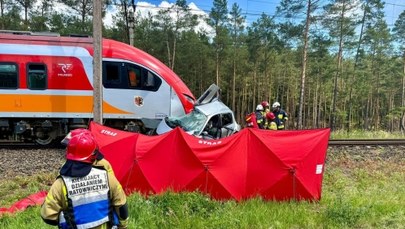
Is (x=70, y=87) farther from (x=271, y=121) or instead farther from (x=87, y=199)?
(x=87, y=199)

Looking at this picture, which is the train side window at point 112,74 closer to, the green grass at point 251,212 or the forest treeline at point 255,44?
the green grass at point 251,212

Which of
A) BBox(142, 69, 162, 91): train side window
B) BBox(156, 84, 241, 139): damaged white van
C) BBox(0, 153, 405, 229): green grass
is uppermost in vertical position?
BBox(142, 69, 162, 91): train side window

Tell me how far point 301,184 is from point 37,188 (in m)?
4.93

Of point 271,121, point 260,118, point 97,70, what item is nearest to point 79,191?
point 97,70

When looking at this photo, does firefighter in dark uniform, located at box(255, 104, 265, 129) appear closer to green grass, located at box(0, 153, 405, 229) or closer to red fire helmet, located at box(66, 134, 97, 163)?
green grass, located at box(0, 153, 405, 229)

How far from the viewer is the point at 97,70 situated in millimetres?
9008

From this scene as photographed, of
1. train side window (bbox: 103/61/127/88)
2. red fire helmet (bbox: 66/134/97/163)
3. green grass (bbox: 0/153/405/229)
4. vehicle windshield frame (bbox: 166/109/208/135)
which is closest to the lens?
red fire helmet (bbox: 66/134/97/163)

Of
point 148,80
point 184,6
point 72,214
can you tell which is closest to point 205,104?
point 148,80

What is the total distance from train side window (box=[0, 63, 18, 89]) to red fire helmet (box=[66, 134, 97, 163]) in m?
10.2

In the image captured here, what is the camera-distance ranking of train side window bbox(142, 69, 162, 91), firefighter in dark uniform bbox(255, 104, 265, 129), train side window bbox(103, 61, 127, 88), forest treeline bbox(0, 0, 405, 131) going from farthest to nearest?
1. forest treeline bbox(0, 0, 405, 131)
2. train side window bbox(142, 69, 162, 91)
3. train side window bbox(103, 61, 127, 88)
4. firefighter in dark uniform bbox(255, 104, 265, 129)

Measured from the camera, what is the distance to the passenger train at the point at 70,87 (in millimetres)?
11461

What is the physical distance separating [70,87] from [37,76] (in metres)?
1.05

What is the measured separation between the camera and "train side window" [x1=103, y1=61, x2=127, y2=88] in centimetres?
1205

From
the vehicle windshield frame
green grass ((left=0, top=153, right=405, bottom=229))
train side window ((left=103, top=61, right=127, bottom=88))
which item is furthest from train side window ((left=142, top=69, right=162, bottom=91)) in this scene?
green grass ((left=0, top=153, right=405, bottom=229))
